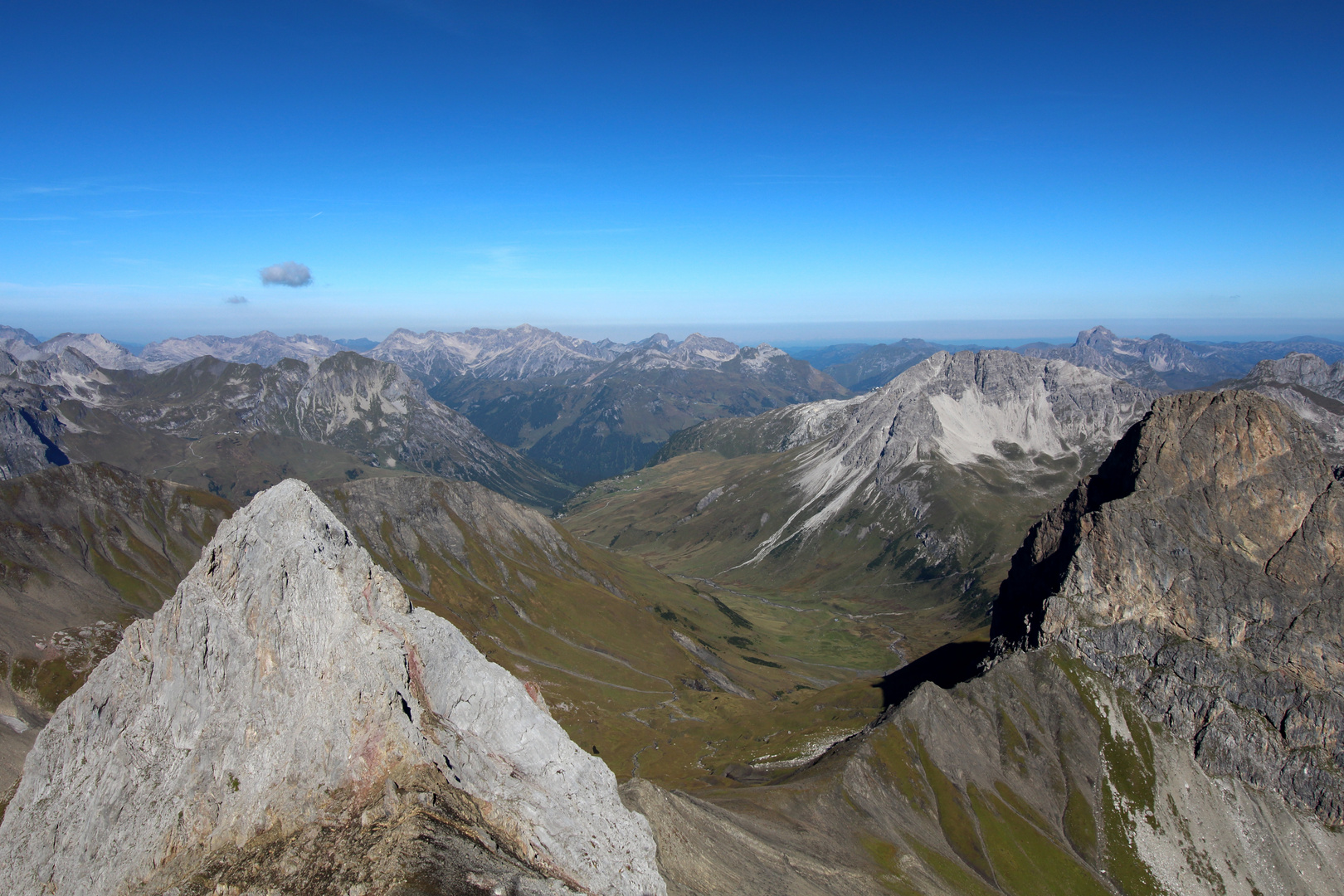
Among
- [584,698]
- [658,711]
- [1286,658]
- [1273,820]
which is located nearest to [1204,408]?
[1286,658]

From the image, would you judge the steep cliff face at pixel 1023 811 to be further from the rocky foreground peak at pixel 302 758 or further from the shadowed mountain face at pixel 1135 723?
the rocky foreground peak at pixel 302 758

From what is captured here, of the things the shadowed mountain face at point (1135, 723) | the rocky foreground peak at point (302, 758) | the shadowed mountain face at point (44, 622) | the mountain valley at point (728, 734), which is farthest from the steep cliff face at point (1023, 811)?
the shadowed mountain face at point (44, 622)

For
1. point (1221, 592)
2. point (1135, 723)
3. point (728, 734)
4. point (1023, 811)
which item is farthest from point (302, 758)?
point (1221, 592)

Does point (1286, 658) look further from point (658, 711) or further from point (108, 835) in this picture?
point (108, 835)

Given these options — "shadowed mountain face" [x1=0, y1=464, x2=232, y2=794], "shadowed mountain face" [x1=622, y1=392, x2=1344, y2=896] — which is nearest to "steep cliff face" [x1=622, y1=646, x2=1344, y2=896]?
"shadowed mountain face" [x1=622, y1=392, x2=1344, y2=896]

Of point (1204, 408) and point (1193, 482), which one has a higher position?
point (1204, 408)

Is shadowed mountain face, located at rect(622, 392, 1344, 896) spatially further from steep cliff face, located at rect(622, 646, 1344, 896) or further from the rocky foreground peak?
the rocky foreground peak

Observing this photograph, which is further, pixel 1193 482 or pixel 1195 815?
pixel 1193 482
